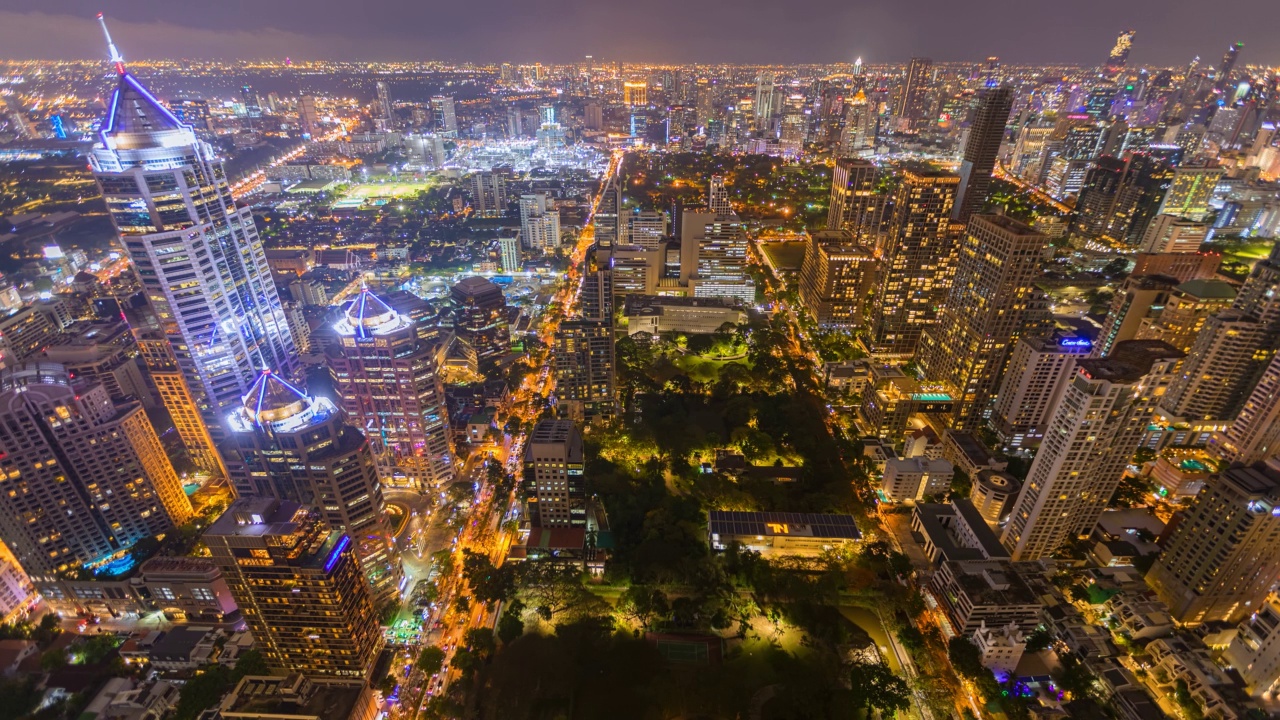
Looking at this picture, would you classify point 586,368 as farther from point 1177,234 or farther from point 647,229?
point 1177,234

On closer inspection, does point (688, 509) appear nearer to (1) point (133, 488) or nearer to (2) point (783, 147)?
(1) point (133, 488)

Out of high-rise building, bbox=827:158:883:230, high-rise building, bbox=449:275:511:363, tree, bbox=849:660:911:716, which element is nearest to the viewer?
tree, bbox=849:660:911:716

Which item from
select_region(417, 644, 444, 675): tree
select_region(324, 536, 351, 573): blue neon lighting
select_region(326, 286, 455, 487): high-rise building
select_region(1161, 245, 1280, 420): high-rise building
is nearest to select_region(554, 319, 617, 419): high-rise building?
select_region(326, 286, 455, 487): high-rise building

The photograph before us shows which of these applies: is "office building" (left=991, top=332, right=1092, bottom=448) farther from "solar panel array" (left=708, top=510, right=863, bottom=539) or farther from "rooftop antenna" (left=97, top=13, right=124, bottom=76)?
"rooftop antenna" (left=97, top=13, right=124, bottom=76)

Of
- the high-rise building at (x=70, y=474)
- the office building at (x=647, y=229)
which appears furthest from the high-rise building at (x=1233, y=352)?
the high-rise building at (x=70, y=474)

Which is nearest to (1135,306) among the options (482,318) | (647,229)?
(647,229)

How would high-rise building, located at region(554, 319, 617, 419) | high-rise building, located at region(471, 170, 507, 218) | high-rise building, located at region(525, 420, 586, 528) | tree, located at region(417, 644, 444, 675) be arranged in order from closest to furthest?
tree, located at region(417, 644, 444, 675), high-rise building, located at region(525, 420, 586, 528), high-rise building, located at region(554, 319, 617, 419), high-rise building, located at region(471, 170, 507, 218)

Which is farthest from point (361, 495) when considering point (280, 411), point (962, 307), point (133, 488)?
point (962, 307)
